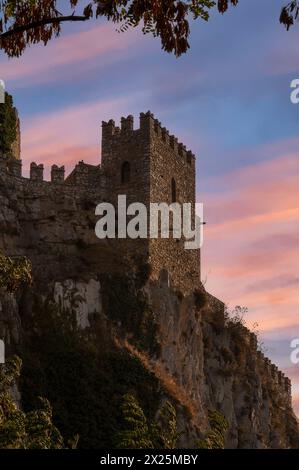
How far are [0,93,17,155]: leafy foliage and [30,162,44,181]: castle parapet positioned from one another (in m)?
1.58

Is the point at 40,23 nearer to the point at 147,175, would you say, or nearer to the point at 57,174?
the point at 57,174

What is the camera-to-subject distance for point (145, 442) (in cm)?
2775

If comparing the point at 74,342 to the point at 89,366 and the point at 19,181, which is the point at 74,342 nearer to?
the point at 89,366

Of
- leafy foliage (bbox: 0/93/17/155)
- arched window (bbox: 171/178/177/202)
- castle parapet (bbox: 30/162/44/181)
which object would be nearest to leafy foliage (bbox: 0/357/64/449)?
castle parapet (bbox: 30/162/44/181)

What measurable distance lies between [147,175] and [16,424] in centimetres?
2886

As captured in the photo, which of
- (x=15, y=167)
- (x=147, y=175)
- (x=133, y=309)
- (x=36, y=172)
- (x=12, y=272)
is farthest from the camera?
(x=147, y=175)

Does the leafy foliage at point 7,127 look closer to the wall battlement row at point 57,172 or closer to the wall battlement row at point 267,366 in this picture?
the wall battlement row at point 57,172

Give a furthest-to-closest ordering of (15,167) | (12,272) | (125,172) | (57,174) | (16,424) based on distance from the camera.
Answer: (125,172) < (57,174) < (15,167) < (16,424) < (12,272)

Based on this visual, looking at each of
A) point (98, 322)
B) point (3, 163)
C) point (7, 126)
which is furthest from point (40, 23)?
point (7, 126)

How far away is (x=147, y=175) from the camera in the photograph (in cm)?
5256

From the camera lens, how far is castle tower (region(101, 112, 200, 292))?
5234 cm
